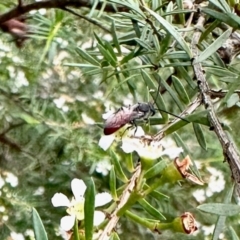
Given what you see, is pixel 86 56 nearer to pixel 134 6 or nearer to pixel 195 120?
pixel 134 6

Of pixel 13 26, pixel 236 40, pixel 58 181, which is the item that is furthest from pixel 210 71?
pixel 58 181

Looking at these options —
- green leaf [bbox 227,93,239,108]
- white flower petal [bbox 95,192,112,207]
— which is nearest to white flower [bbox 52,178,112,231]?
white flower petal [bbox 95,192,112,207]

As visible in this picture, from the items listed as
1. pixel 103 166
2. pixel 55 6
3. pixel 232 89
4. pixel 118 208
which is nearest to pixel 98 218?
pixel 118 208

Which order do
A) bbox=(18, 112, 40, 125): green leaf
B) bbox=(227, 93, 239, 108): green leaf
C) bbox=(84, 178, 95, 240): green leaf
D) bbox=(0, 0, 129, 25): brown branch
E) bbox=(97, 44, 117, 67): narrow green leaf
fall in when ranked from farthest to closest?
bbox=(18, 112, 40, 125): green leaf
bbox=(0, 0, 129, 25): brown branch
bbox=(97, 44, 117, 67): narrow green leaf
bbox=(227, 93, 239, 108): green leaf
bbox=(84, 178, 95, 240): green leaf

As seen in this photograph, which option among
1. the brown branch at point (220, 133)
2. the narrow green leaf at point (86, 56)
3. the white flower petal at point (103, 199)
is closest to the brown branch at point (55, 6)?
the narrow green leaf at point (86, 56)

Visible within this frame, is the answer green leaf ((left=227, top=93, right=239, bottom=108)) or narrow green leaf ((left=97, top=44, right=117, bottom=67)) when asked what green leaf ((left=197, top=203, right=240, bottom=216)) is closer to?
green leaf ((left=227, top=93, right=239, bottom=108))

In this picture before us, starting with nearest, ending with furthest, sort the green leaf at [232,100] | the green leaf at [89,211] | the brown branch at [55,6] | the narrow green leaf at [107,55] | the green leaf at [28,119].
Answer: the green leaf at [89,211] < the green leaf at [232,100] < the narrow green leaf at [107,55] < the brown branch at [55,6] < the green leaf at [28,119]

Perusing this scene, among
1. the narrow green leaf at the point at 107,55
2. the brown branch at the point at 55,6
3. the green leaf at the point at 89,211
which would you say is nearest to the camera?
the green leaf at the point at 89,211

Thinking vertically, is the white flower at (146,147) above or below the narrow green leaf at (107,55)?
above

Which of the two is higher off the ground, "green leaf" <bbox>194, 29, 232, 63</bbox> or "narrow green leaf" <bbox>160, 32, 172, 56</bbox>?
"green leaf" <bbox>194, 29, 232, 63</bbox>

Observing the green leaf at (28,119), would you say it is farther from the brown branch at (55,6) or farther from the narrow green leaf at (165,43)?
the narrow green leaf at (165,43)
